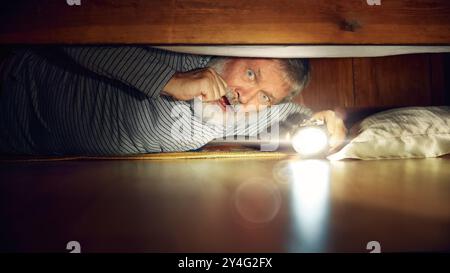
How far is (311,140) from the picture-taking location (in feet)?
4.49

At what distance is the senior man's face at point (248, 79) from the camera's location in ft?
5.68

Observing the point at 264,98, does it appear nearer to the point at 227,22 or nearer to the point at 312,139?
the point at 312,139

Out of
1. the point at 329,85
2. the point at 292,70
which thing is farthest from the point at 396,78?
the point at 292,70

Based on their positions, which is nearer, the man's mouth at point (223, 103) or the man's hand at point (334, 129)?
the man's hand at point (334, 129)

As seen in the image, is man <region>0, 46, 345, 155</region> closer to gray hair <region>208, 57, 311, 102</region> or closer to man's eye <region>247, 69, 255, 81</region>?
gray hair <region>208, 57, 311, 102</region>

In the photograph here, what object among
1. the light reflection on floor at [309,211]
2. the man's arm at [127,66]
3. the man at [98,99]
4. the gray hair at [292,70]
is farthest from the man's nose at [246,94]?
the light reflection on floor at [309,211]

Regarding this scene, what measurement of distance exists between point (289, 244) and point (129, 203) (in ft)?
1.15

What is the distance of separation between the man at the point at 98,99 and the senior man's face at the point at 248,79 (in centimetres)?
23

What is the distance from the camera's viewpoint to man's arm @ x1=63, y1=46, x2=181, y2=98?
4.28 feet

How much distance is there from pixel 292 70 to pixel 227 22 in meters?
0.70

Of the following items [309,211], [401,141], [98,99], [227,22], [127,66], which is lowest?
[309,211]

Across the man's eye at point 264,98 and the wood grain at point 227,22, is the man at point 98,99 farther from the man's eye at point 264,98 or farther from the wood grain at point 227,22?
the man's eye at point 264,98

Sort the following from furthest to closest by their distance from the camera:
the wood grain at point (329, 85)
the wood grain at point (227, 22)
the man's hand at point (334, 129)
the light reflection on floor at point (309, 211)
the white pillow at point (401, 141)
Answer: the wood grain at point (329, 85), the man's hand at point (334, 129), the white pillow at point (401, 141), the wood grain at point (227, 22), the light reflection on floor at point (309, 211)
